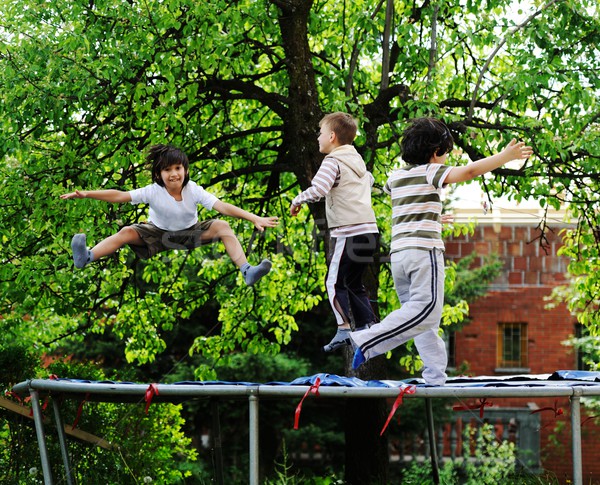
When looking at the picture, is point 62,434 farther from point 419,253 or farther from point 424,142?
point 424,142

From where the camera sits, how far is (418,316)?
18.9 ft

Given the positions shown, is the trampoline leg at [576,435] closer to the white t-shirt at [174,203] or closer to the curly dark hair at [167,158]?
the white t-shirt at [174,203]

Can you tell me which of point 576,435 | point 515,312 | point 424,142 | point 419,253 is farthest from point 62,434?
point 515,312

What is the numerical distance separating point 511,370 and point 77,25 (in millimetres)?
14170

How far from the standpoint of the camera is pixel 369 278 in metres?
9.52

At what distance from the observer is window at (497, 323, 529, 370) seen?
69.9ft

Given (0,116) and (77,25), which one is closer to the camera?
(0,116)

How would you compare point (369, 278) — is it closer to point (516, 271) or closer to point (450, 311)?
point (450, 311)

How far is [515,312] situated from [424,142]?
52.3 feet

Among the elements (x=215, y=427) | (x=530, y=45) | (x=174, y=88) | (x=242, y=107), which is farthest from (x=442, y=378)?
(x=242, y=107)

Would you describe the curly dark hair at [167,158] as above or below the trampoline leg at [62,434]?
above

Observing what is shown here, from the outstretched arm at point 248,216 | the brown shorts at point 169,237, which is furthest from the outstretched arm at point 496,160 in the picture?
the brown shorts at point 169,237

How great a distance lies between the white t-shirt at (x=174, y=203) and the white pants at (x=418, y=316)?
1.47m

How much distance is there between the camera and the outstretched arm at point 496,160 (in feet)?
17.5
